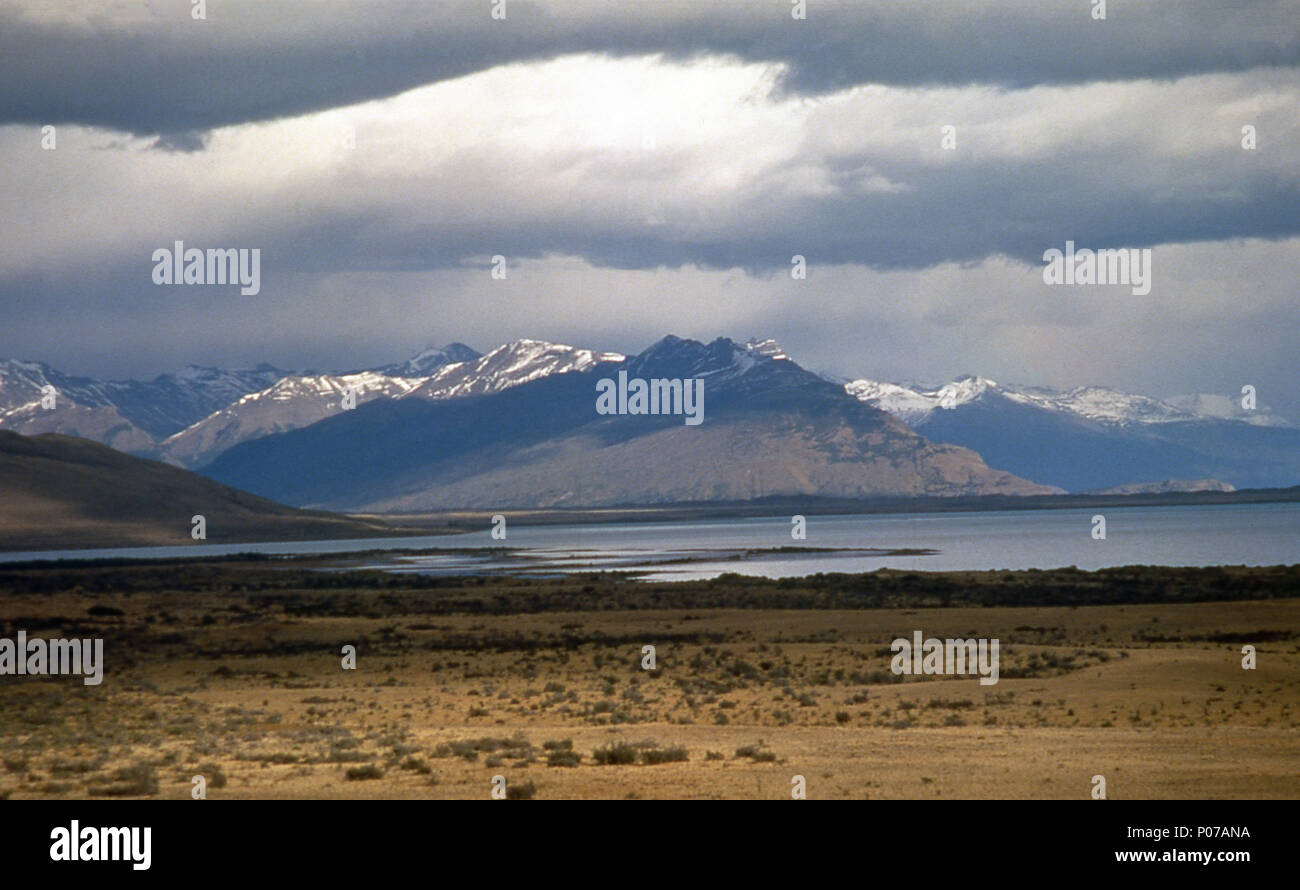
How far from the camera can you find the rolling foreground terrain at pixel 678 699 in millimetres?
22719

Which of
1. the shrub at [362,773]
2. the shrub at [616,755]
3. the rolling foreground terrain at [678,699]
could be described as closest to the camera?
the rolling foreground terrain at [678,699]

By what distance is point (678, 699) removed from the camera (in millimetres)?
37031

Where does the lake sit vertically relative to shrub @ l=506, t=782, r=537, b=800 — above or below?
above

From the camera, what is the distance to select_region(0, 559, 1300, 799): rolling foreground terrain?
74.5 ft

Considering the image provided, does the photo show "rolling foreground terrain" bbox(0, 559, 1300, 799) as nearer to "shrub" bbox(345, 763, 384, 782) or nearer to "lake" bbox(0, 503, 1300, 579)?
"shrub" bbox(345, 763, 384, 782)

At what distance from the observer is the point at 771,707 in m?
34.9
